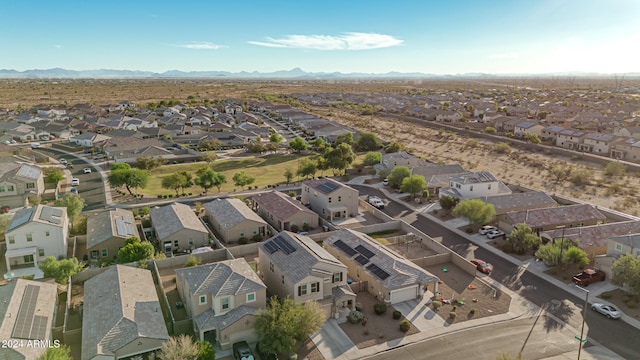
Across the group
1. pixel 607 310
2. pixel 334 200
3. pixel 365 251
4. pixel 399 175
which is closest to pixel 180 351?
pixel 365 251

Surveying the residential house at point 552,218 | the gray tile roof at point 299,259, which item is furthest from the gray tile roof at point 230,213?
the residential house at point 552,218

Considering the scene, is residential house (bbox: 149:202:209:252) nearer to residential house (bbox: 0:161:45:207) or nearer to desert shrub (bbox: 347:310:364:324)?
desert shrub (bbox: 347:310:364:324)

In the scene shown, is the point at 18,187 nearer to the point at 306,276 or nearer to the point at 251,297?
the point at 251,297

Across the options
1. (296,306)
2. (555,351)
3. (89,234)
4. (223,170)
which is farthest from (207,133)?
(555,351)

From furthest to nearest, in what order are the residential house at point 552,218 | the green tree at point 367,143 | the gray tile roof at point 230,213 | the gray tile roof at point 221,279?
the green tree at point 367,143 → the gray tile roof at point 230,213 → the residential house at point 552,218 → the gray tile roof at point 221,279

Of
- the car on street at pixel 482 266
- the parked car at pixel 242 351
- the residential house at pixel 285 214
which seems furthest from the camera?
the residential house at pixel 285 214

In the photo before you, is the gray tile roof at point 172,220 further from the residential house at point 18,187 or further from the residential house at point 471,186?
the residential house at point 471,186

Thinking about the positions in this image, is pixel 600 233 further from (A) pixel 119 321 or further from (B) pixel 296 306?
(A) pixel 119 321
